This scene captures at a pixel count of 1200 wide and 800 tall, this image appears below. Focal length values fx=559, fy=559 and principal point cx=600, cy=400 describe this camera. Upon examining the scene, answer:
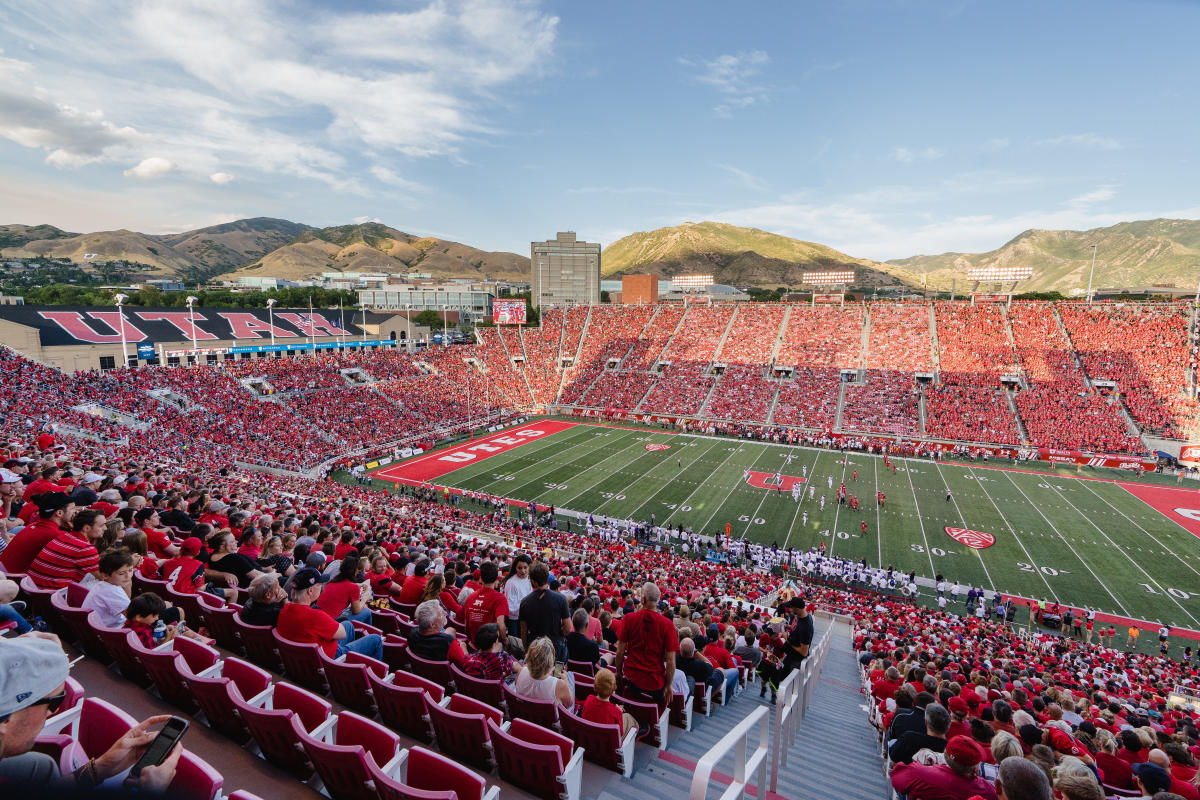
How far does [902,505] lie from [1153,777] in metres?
26.3

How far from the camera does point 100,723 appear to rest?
10.6 feet

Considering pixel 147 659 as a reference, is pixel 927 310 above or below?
above

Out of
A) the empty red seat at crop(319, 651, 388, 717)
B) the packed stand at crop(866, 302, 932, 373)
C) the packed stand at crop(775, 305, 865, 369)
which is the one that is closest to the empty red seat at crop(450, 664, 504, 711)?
the empty red seat at crop(319, 651, 388, 717)

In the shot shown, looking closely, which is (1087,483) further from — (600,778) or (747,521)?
(600,778)

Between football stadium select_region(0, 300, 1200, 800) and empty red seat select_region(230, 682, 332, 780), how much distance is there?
29 millimetres

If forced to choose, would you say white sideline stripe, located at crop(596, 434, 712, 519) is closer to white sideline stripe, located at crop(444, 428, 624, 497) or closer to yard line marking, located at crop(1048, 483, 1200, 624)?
white sideline stripe, located at crop(444, 428, 624, 497)

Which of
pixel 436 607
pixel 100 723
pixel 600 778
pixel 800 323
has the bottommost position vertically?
pixel 600 778

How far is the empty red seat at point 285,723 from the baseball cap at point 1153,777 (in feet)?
23.9

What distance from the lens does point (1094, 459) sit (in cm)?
3569

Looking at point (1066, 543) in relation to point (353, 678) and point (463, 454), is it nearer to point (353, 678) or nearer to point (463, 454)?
point (353, 678)

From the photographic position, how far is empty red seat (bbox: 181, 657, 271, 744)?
13.1 ft

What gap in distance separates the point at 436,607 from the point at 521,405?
157 feet

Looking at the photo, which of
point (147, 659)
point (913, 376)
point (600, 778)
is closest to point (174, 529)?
point (147, 659)

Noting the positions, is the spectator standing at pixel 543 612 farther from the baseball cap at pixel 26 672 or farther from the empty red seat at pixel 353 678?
the baseball cap at pixel 26 672
